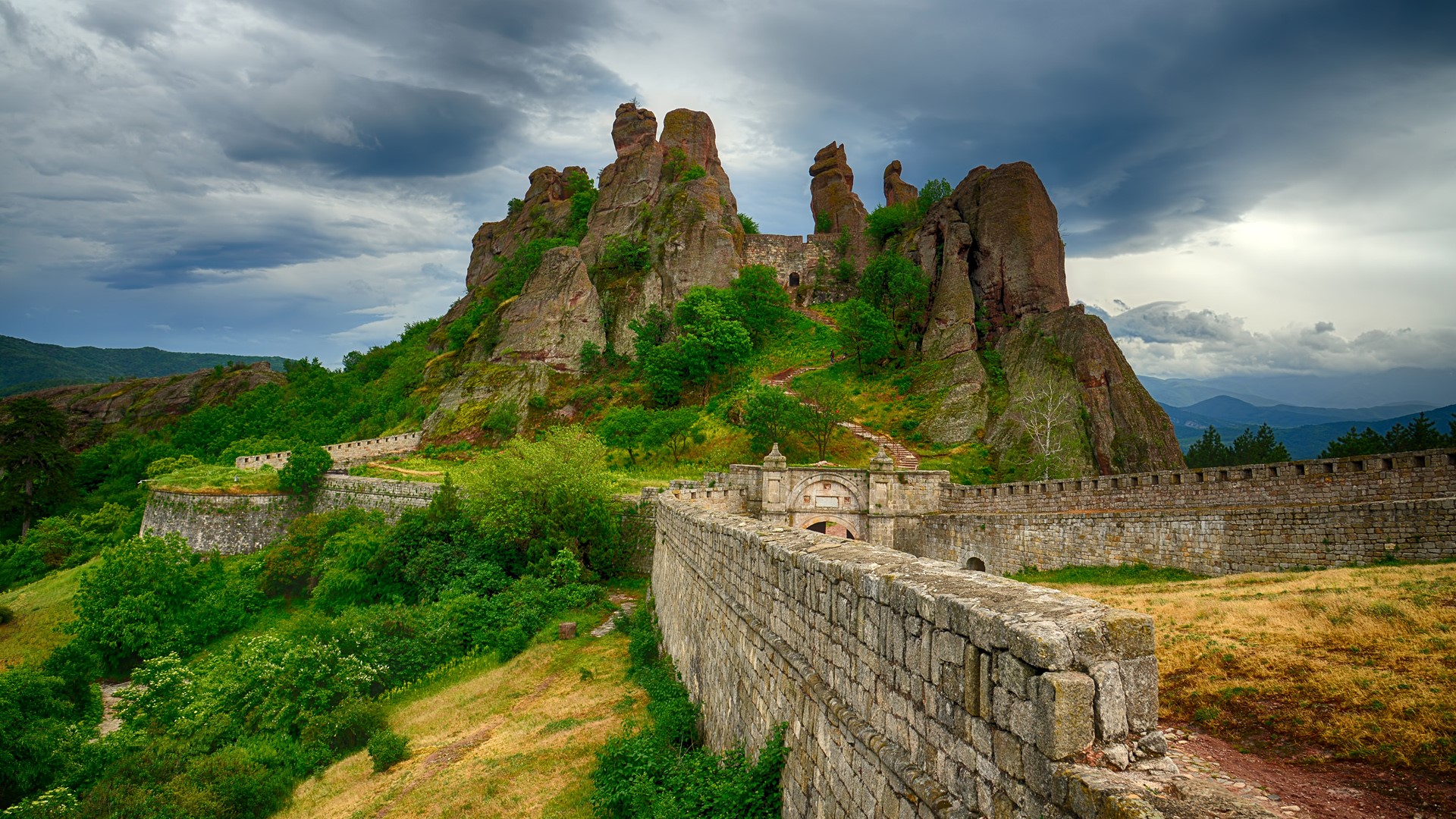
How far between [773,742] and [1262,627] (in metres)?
6.01

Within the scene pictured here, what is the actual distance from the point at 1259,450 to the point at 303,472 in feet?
212

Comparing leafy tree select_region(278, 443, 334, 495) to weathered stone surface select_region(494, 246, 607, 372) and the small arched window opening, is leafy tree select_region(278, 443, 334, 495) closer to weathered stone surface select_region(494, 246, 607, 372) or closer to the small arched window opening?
weathered stone surface select_region(494, 246, 607, 372)

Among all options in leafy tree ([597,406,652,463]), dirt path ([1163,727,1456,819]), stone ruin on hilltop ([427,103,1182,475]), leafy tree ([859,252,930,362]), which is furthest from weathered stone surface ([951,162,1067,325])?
dirt path ([1163,727,1456,819])

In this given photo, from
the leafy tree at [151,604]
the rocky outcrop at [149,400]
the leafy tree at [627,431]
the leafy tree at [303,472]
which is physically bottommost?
the leafy tree at [151,604]

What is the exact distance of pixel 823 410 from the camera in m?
39.5

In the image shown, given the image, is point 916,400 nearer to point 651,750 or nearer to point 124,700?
point 651,750

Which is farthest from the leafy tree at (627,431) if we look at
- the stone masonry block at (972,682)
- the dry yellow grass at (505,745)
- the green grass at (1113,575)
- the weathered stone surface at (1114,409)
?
the stone masonry block at (972,682)

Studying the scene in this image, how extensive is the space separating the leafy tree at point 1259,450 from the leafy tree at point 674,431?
38.7 metres

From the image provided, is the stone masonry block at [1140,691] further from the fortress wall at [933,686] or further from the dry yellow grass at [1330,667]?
the dry yellow grass at [1330,667]

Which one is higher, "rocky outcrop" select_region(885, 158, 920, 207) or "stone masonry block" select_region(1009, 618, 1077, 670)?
"rocky outcrop" select_region(885, 158, 920, 207)

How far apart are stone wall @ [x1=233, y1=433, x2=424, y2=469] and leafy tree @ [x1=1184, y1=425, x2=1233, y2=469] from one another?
57807 millimetres

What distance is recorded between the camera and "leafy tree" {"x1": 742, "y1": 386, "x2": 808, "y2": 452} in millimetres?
37281

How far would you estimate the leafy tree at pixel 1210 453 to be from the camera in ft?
A: 178

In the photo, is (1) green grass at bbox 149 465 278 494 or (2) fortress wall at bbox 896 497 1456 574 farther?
(1) green grass at bbox 149 465 278 494
